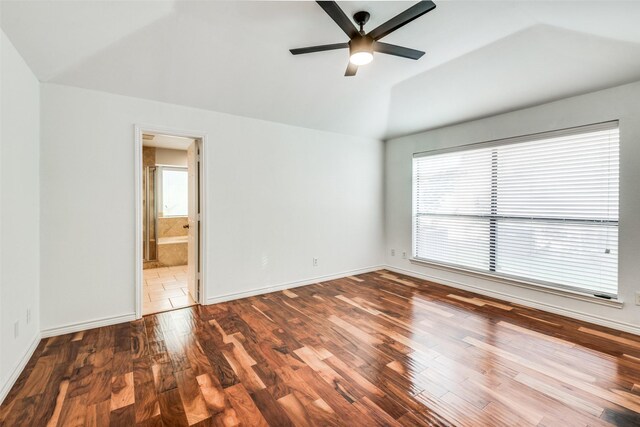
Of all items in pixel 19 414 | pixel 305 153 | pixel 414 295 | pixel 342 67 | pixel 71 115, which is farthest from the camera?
pixel 305 153

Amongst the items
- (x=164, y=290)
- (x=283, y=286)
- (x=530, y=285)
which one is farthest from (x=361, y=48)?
(x=164, y=290)

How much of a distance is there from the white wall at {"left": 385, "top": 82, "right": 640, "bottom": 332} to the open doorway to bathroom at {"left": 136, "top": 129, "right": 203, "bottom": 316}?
3.51 metres

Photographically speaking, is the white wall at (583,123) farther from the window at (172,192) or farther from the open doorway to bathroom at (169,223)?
the window at (172,192)

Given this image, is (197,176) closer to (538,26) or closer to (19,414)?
(19,414)

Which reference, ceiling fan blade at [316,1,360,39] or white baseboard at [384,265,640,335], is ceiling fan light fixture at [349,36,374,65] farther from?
white baseboard at [384,265,640,335]

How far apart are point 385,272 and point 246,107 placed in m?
3.52

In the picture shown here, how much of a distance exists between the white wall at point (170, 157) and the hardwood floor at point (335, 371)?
409 cm

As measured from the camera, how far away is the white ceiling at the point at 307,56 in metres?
2.15

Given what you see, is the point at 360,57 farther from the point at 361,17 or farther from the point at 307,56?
the point at 307,56

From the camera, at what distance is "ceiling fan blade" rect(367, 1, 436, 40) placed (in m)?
1.72

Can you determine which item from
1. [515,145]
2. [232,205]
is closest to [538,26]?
[515,145]

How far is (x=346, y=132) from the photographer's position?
15.5 feet

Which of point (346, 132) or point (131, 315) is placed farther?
point (346, 132)

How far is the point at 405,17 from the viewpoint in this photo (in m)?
1.83
